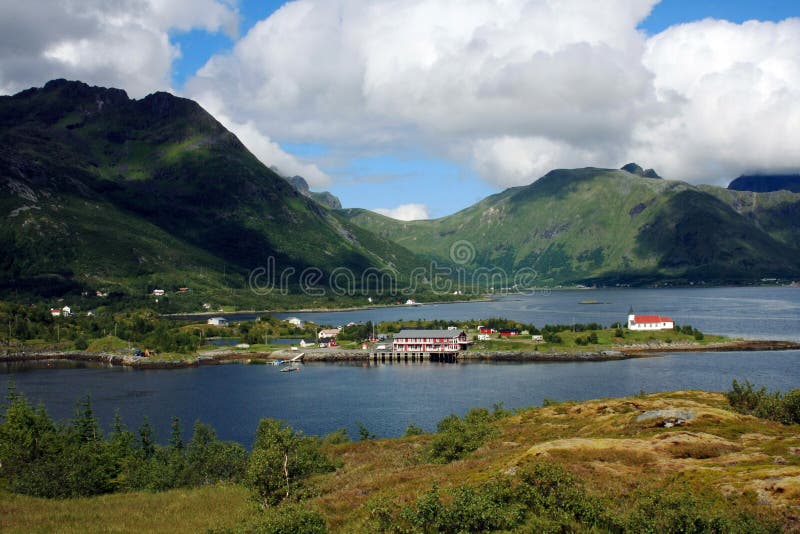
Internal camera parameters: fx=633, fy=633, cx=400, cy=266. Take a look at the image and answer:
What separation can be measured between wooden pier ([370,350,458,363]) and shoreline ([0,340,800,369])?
1706 millimetres

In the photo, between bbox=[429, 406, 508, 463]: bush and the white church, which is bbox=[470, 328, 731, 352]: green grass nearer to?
the white church

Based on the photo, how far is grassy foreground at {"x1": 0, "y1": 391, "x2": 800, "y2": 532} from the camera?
2370 centimetres

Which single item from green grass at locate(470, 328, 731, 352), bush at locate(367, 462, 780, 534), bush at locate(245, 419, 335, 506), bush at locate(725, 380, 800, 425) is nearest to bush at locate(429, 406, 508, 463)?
bush at locate(245, 419, 335, 506)

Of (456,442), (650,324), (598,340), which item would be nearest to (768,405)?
(456,442)

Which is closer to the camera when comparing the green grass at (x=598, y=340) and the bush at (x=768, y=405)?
the bush at (x=768, y=405)

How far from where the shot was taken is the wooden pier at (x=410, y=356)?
146 metres

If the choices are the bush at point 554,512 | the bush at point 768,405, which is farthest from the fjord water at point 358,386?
the bush at point 554,512

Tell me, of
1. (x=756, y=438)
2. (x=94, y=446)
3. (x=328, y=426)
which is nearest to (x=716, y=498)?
(x=756, y=438)

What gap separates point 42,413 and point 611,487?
52286mm

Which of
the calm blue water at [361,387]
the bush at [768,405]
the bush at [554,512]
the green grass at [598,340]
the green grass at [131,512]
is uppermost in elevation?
the bush at [554,512]

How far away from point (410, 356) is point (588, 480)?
123 meters

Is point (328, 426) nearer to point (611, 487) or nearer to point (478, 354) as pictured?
point (611, 487)

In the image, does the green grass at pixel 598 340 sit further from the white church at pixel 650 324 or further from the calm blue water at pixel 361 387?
the calm blue water at pixel 361 387

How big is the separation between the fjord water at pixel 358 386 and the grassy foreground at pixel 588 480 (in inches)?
1435
